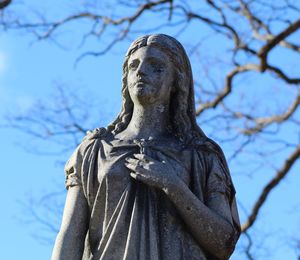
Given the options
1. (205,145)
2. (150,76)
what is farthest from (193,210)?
(150,76)

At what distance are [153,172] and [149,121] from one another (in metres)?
0.52

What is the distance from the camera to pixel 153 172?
5840 mm

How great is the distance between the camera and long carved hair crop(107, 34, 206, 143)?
6305 mm

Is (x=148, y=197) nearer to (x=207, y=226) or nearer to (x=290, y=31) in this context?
(x=207, y=226)

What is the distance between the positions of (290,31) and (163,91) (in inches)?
460

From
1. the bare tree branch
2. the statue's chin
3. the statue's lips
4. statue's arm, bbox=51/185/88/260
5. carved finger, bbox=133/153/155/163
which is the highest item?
the bare tree branch

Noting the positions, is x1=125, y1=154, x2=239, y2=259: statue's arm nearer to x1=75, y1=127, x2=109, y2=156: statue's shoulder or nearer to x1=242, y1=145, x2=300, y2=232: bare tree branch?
x1=75, y1=127, x2=109, y2=156: statue's shoulder

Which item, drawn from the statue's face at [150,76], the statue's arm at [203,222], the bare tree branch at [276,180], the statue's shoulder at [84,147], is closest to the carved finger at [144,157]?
the statue's arm at [203,222]


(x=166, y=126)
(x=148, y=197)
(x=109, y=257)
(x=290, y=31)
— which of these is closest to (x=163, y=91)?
(x=166, y=126)

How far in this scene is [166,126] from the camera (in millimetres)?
6340

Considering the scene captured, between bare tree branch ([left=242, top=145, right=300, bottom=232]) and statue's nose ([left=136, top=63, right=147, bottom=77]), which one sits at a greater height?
bare tree branch ([left=242, top=145, right=300, bottom=232])

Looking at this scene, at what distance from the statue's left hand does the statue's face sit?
1.42 ft

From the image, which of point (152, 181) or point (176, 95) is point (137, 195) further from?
point (176, 95)

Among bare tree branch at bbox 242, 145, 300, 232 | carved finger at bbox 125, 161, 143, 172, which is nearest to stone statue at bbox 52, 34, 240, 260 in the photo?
carved finger at bbox 125, 161, 143, 172
